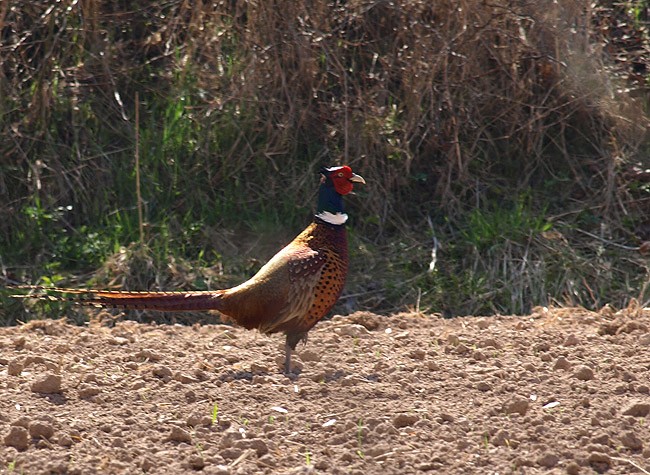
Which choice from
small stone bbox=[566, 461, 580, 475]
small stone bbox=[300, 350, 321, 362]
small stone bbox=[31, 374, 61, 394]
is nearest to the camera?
small stone bbox=[566, 461, 580, 475]

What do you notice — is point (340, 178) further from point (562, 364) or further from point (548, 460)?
point (548, 460)

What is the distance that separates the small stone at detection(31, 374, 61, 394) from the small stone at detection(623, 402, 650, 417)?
2.24 metres

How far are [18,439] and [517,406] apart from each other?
6.04 feet

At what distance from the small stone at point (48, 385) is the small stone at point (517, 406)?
70.4 inches

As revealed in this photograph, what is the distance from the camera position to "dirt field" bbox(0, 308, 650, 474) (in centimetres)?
360

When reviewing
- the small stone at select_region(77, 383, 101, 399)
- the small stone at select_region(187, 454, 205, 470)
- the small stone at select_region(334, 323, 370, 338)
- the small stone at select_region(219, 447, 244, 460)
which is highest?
the small stone at select_region(187, 454, 205, 470)

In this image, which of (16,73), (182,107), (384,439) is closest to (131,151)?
(182,107)

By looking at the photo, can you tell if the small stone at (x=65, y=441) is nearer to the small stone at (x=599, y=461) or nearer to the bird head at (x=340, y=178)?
the small stone at (x=599, y=461)

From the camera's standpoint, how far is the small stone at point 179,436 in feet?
12.4

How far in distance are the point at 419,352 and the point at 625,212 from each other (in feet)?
A: 9.48

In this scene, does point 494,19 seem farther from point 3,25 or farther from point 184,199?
point 3,25

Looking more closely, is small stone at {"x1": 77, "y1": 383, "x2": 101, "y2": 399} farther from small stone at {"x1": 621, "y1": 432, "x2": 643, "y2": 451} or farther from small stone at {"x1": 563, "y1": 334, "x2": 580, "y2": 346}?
small stone at {"x1": 563, "y1": 334, "x2": 580, "y2": 346}

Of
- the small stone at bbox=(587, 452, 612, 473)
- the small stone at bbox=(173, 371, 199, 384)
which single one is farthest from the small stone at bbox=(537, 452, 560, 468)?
the small stone at bbox=(173, 371, 199, 384)

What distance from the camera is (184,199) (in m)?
7.39
